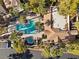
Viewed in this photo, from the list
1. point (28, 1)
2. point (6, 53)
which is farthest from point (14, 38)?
point (28, 1)

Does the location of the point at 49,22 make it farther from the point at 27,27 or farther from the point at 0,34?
the point at 0,34

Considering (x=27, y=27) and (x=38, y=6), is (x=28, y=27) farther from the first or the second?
(x=38, y=6)

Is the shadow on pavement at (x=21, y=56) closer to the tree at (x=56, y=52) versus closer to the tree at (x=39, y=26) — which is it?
the tree at (x=56, y=52)

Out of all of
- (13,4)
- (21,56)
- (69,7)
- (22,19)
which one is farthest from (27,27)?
(69,7)

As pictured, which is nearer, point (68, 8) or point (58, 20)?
point (68, 8)


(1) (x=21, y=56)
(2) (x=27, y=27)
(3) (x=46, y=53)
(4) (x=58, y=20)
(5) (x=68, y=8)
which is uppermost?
(5) (x=68, y=8)

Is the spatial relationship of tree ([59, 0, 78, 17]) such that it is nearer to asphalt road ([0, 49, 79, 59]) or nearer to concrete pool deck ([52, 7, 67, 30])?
concrete pool deck ([52, 7, 67, 30])

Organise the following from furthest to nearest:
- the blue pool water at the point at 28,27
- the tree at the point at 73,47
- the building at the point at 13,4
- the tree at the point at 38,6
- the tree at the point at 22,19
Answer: the building at the point at 13,4 → the tree at the point at 22,19 → the blue pool water at the point at 28,27 → the tree at the point at 38,6 → the tree at the point at 73,47

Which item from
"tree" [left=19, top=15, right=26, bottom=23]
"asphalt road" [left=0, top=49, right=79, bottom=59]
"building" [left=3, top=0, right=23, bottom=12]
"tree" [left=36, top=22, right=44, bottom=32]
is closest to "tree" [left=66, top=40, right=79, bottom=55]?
"asphalt road" [left=0, top=49, right=79, bottom=59]

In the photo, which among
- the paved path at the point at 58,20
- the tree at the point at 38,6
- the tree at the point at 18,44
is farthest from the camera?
the paved path at the point at 58,20

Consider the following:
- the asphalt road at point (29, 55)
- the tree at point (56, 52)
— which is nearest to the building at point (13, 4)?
the asphalt road at point (29, 55)

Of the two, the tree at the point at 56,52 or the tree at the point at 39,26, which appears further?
the tree at the point at 39,26
